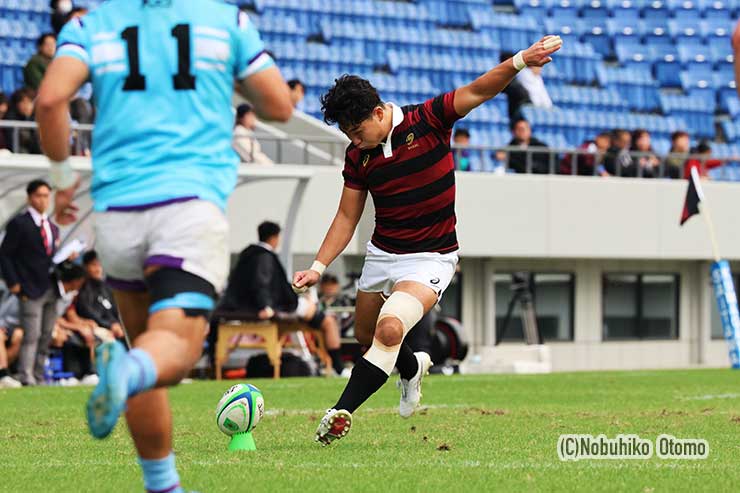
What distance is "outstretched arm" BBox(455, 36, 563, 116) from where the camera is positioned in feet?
26.0

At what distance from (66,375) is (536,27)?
15.7 metres

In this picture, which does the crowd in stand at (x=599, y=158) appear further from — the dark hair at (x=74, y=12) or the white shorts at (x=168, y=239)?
the white shorts at (x=168, y=239)

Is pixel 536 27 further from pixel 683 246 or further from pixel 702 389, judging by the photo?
pixel 702 389

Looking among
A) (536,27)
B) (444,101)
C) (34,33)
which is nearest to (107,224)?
(444,101)

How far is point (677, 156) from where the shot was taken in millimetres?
24719

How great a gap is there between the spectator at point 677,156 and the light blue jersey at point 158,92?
793 inches

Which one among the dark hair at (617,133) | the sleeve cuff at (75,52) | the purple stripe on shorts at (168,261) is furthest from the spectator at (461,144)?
the purple stripe on shorts at (168,261)

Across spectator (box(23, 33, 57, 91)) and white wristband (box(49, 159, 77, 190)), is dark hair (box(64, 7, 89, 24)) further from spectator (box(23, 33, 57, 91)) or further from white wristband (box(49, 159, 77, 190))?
white wristband (box(49, 159, 77, 190))

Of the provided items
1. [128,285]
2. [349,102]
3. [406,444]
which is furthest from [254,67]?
[406,444]

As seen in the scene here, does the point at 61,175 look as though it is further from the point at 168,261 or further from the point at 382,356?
the point at 382,356

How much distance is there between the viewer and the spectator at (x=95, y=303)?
1803 cm

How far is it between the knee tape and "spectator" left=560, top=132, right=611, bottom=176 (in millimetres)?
16327

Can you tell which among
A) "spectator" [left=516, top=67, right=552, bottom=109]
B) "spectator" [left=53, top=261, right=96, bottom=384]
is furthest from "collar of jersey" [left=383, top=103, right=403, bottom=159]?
"spectator" [left=516, top=67, right=552, bottom=109]

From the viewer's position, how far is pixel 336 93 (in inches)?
315
